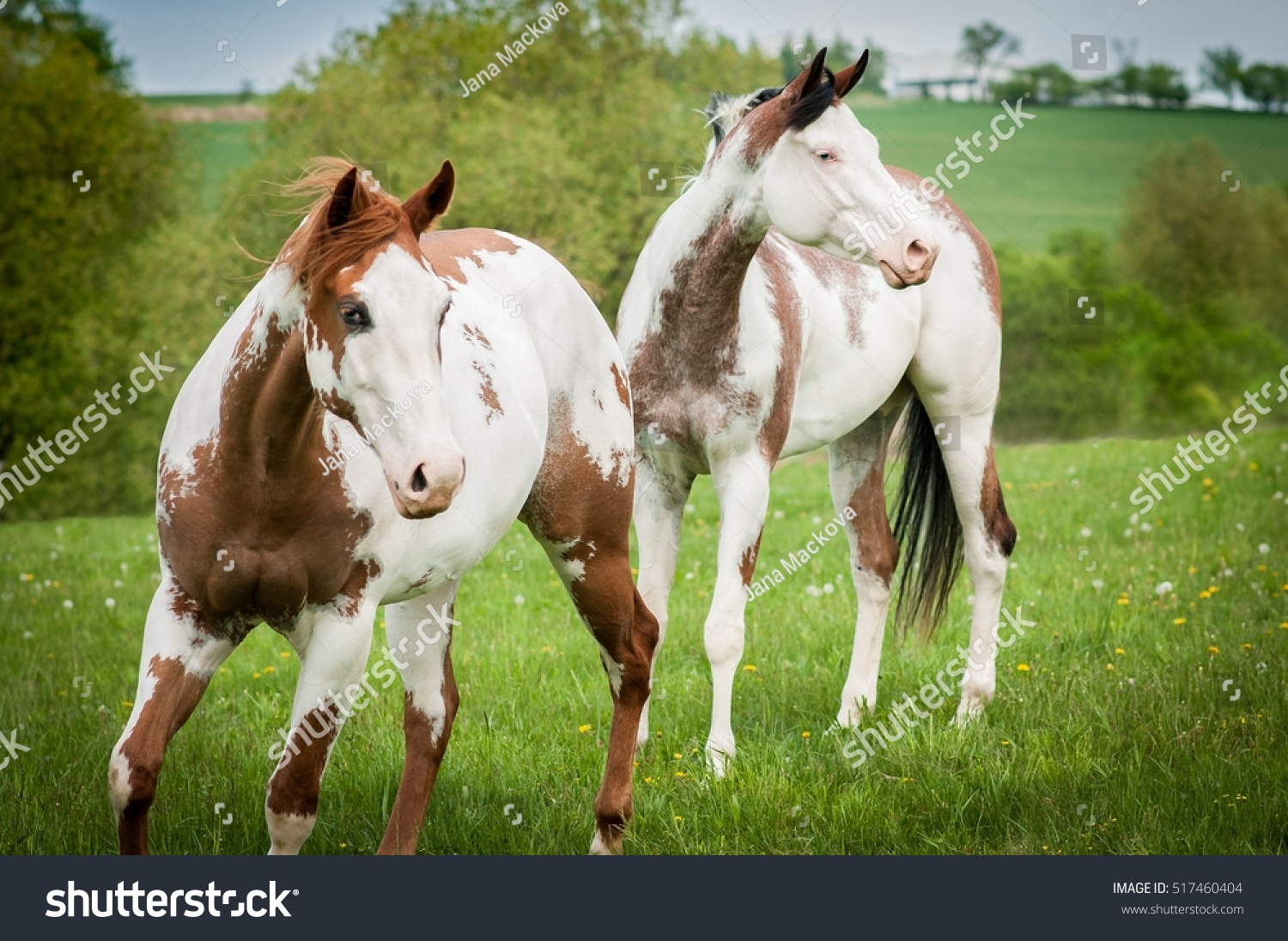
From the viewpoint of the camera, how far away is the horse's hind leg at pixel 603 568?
4.10m

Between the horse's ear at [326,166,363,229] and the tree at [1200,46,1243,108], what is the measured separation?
84.9 feet

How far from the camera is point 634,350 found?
498cm

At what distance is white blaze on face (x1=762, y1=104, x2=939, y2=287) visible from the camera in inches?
167

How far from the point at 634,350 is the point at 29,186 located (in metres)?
19.5

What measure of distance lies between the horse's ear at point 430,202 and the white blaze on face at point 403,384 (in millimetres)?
Answer: 250

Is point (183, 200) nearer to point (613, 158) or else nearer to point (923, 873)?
point (613, 158)

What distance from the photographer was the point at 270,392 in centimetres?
302

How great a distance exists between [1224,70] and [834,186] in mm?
24121

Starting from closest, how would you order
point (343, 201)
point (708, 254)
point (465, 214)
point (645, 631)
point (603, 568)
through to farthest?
point (343, 201) < point (603, 568) < point (645, 631) < point (708, 254) < point (465, 214)

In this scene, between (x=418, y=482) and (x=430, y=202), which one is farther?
(x=430, y=202)

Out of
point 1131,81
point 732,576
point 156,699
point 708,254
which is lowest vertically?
point 1131,81

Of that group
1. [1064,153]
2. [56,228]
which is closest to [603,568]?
[56,228]

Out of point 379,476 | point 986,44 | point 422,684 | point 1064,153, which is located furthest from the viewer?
point 1064,153

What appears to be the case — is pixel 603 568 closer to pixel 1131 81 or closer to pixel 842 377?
pixel 842 377
